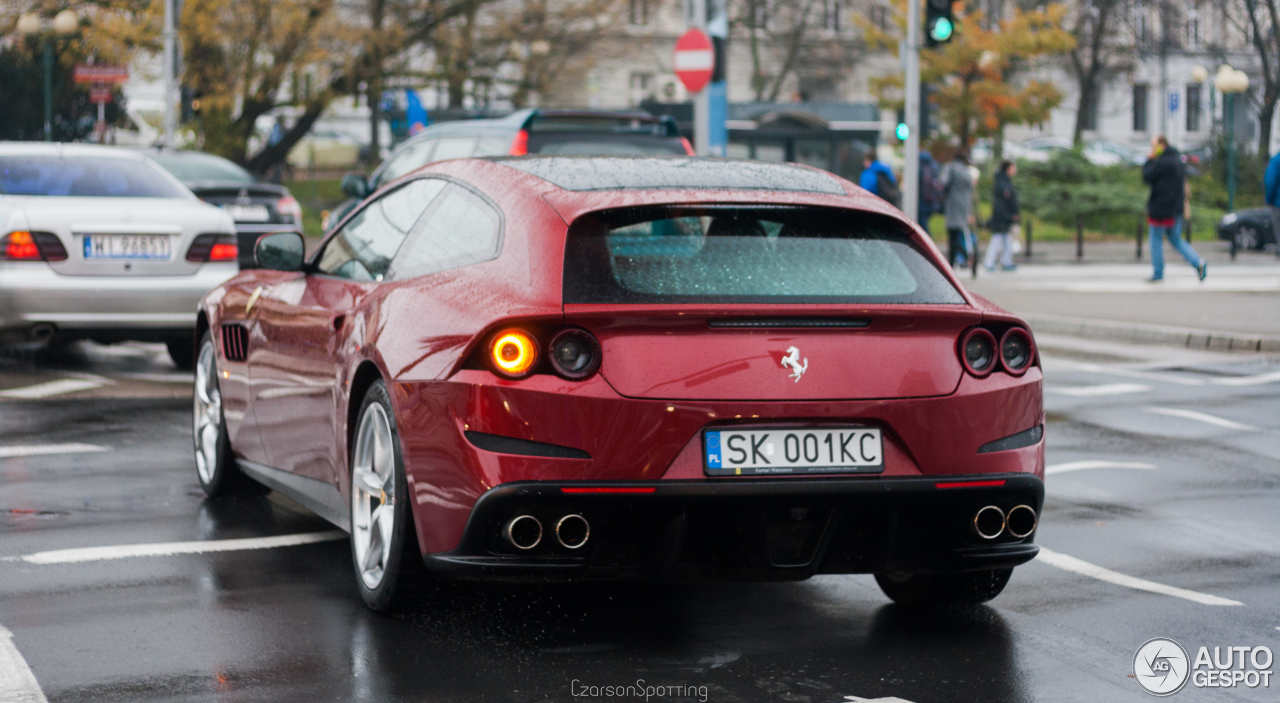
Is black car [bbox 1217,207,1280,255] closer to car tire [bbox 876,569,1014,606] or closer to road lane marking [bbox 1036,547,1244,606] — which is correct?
road lane marking [bbox 1036,547,1244,606]

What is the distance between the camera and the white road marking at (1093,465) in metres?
8.37

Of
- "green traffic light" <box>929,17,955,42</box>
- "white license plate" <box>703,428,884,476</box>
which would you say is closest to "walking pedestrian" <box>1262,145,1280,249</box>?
"green traffic light" <box>929,17,955,42</box>

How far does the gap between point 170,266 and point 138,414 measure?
6.03ft

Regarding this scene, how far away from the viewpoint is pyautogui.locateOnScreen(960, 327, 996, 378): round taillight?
4801 mm

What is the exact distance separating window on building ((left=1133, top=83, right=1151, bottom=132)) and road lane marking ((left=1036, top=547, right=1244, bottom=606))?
73540 mm

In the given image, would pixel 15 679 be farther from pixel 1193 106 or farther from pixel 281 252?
pixel 1193 106

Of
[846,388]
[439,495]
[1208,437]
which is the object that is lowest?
[1208,437]

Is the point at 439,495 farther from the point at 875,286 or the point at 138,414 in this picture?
the point at 138,414

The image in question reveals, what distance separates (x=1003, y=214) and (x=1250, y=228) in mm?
10251

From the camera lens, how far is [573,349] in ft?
14.9

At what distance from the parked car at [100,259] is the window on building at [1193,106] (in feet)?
227

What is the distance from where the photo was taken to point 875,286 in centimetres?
484

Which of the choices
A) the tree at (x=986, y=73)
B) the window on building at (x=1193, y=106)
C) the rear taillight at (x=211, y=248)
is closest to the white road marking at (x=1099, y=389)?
the rear taillight at (x=211, y=248)

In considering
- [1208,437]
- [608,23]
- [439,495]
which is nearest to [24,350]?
[1208,437]
